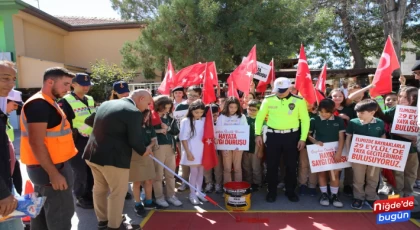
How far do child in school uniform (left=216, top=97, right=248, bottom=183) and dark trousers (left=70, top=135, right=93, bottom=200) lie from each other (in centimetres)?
224

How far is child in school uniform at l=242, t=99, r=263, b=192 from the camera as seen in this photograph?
5586 mm

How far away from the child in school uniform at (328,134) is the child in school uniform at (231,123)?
1.21 m

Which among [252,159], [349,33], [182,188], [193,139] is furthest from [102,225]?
[349,33]

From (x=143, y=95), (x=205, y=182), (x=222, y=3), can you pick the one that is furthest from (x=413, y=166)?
(x=222, y=3)

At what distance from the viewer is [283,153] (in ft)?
16.6

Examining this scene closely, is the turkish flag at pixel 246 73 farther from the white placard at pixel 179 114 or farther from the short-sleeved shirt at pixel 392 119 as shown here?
the short-sleeved shirt at pixel 392 119

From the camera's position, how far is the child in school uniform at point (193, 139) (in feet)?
16.3

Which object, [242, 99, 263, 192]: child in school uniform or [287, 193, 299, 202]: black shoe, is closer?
[287, 193, 299, 202]: black shoe

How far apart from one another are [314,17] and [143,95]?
1347 centimetres

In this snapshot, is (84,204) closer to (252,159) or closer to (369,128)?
(252,159)

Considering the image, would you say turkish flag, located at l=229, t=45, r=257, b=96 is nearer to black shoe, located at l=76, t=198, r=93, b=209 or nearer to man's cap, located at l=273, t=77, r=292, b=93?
man's cap, located at l=273, t=77, r=292, b=93

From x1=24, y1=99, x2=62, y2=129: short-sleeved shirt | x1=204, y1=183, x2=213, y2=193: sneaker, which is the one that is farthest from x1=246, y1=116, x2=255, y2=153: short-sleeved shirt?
x1=24, y1=99, x2=62, y2=129: short-sleeved shirt

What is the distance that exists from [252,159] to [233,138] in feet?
2.36

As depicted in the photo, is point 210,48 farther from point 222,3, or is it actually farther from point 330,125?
point 330,125
